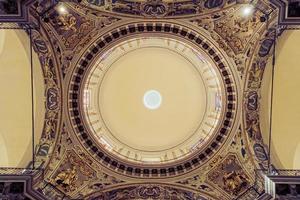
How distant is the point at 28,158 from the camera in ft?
57.5

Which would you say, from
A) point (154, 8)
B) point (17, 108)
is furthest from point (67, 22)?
point (17, 108)

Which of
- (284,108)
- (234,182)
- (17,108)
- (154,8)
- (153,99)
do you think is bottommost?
(234,182)

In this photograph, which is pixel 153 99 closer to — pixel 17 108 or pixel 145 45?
pixel 145 45

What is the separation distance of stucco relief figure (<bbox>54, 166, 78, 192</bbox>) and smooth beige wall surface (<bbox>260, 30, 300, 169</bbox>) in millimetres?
8001

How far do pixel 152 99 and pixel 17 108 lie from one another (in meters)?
8.49

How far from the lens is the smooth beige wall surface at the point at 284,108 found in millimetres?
17078

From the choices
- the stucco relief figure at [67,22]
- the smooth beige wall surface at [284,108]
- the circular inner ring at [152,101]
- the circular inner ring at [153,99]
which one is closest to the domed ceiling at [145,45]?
the stucco relief figure at [67,22]

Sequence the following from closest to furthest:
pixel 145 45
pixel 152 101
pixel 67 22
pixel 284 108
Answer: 1. pixel 67 22
2. pixel 284 108
3. pixel 145 45
4. pixel 152 101

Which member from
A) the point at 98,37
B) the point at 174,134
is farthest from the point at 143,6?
the point at 174,134

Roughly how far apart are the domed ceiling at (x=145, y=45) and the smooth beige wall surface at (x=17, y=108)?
0.42m

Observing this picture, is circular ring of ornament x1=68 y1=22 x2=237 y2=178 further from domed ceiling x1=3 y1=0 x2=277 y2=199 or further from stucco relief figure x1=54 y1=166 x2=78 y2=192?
stucco relief figure x1=54 y1=166 x2=78 y2=192

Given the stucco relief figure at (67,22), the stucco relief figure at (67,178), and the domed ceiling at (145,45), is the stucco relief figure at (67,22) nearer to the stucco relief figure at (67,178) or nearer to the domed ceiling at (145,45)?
the domed ceiling at (145,45)

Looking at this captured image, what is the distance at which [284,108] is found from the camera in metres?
17.9

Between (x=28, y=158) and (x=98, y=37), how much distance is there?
18.4 feet
